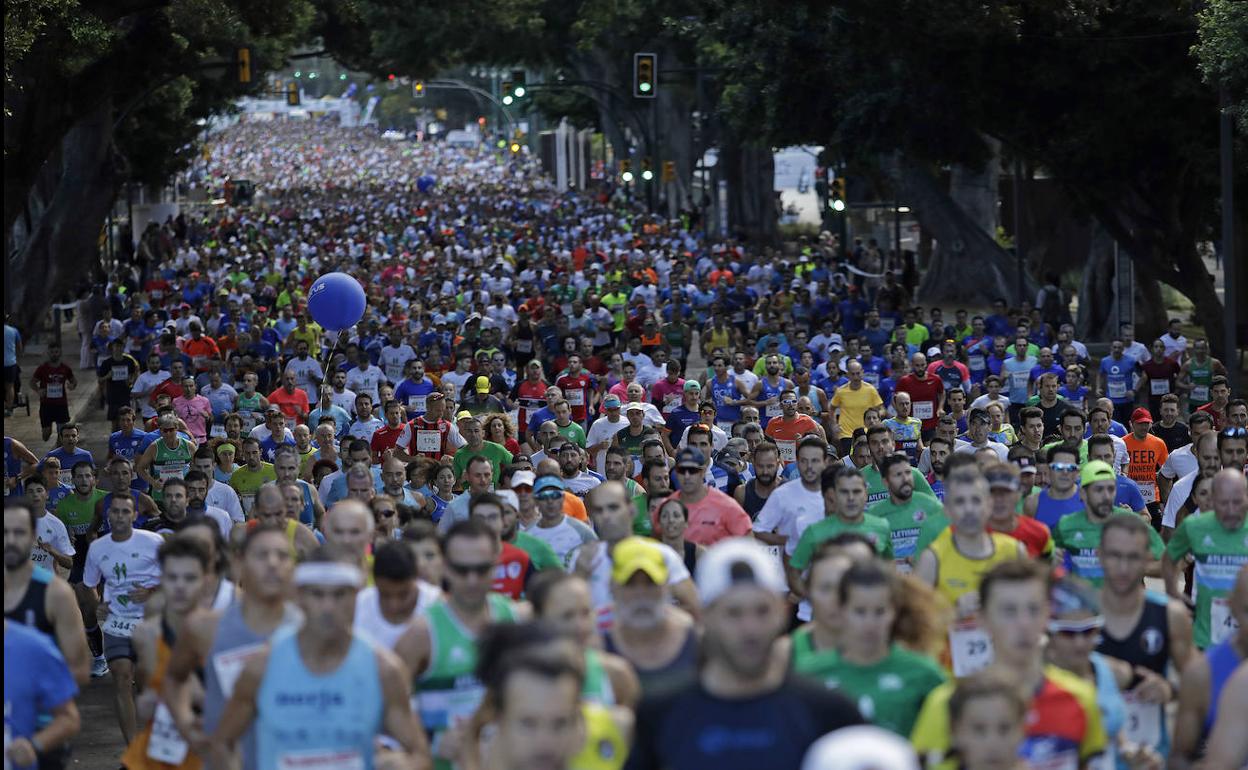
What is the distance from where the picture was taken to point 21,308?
102ft

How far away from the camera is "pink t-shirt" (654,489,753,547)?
11156 millimetres

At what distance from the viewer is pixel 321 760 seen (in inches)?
248

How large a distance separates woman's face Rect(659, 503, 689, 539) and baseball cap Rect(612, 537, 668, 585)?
3.08m

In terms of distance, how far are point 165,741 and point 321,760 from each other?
1.74 metres

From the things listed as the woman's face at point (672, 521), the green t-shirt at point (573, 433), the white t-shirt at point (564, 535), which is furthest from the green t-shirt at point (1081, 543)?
the green t-shirt at point (573, 433)

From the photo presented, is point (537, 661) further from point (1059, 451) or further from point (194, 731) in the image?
point (1059, 451)

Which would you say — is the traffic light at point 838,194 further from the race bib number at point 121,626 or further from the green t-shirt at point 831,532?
A: the green t-shirt at point 831,532

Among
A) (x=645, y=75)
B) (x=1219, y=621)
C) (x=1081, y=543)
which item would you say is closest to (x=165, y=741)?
(x=1219, y=621)

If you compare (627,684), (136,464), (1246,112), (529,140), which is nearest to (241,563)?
(627,684)

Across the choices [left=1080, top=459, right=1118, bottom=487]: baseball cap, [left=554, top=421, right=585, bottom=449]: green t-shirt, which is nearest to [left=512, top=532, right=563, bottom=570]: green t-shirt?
[left=1080, top=459, right=1118, bottom=487]: baseball cap

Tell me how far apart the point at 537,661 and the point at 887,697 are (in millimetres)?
1613

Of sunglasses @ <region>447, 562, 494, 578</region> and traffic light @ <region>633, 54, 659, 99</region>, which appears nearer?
sunglasses @ <region>447, 562, 494, 578</region>

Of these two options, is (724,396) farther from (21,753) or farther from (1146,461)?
(21,753)

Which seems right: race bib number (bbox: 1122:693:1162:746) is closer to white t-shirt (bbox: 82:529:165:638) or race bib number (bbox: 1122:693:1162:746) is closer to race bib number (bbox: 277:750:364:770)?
race bib number (bbox: 277:750:364:770)
